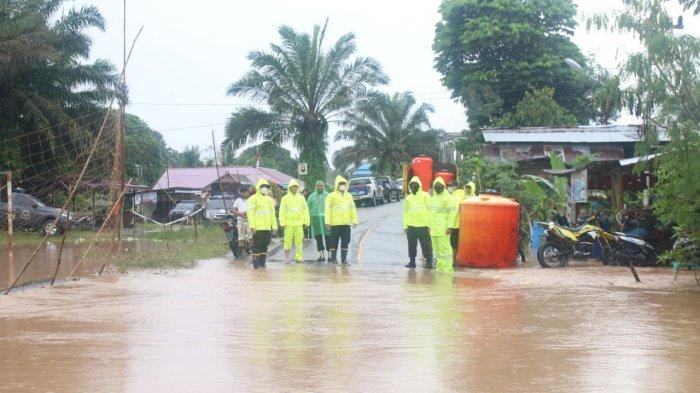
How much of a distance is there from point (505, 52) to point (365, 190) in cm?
971

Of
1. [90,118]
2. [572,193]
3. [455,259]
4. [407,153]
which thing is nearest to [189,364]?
[455,259]

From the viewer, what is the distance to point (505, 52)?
40281 millimetres

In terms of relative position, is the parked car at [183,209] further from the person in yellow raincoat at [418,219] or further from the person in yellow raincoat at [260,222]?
the person in yellow raincoat at [418,219]

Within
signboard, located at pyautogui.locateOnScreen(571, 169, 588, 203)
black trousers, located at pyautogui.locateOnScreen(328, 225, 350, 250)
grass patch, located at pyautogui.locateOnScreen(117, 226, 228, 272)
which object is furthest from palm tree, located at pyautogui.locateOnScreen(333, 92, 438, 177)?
black trousers, located at pyautogui.locateOnScreen(328, 225, 350, 250)

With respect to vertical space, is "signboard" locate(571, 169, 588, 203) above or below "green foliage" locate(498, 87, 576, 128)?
below

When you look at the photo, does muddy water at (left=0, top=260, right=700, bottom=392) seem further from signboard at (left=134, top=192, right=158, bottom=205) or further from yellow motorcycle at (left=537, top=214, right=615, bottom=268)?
signboard at (left=134, top=192, right=158, bottom=205)

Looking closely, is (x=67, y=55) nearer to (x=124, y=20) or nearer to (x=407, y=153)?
(x=124, y=20)

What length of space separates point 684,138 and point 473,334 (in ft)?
14.9

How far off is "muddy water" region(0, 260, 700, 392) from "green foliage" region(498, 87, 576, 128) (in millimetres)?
24368

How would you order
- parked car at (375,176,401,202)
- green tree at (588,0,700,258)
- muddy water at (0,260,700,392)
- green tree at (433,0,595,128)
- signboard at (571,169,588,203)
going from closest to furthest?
muddy water at (0,260,700,392), green tree at (588,0,700,258), signboard at (571,169,588,203), green tree at (433,0,595,128), parked car at (375,176,401,202)

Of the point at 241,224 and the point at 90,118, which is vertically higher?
the point at 90,118

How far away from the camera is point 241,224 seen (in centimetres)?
1762

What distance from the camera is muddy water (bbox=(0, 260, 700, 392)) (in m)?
6.28

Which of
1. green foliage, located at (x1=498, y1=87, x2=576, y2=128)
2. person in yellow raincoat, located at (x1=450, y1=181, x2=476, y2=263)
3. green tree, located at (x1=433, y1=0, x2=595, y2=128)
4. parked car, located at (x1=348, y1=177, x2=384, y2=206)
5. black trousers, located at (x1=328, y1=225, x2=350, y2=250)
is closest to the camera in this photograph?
person in yellow raincoat, located at (x1=450, y1=181, x2=476, y2=263)
